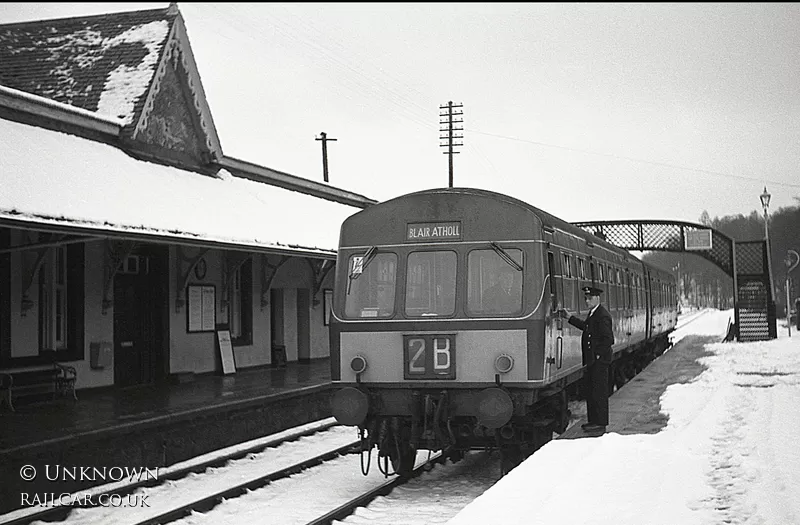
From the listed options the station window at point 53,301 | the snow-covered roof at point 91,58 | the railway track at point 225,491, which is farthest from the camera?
the snow-covered roof at point 91,58

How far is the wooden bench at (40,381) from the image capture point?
10875 millimetres

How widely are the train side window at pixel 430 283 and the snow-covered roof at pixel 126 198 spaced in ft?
11.7

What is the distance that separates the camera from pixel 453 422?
8.54m

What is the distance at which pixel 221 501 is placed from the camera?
8.63 meters

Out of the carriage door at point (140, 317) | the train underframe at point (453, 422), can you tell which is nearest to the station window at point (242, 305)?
the carriage door at point (140, 317)

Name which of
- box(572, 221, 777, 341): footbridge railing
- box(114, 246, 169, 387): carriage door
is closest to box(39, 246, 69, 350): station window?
box(114, 246, 169, 387): carriage door

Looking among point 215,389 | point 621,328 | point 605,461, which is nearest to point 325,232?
point 215,389

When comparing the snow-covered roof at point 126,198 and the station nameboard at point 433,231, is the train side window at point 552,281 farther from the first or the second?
the snow-covered roof at point 126,198

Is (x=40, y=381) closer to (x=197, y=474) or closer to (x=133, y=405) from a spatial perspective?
(x=133, y=405)

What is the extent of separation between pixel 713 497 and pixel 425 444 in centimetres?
306

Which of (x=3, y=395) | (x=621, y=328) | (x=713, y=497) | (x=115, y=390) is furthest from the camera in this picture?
(x=621, y=328)

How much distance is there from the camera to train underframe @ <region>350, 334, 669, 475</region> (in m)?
8.26

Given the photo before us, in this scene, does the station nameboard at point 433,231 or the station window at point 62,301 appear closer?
the station nameboard at point 433,231

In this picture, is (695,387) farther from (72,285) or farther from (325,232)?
(72,285)
